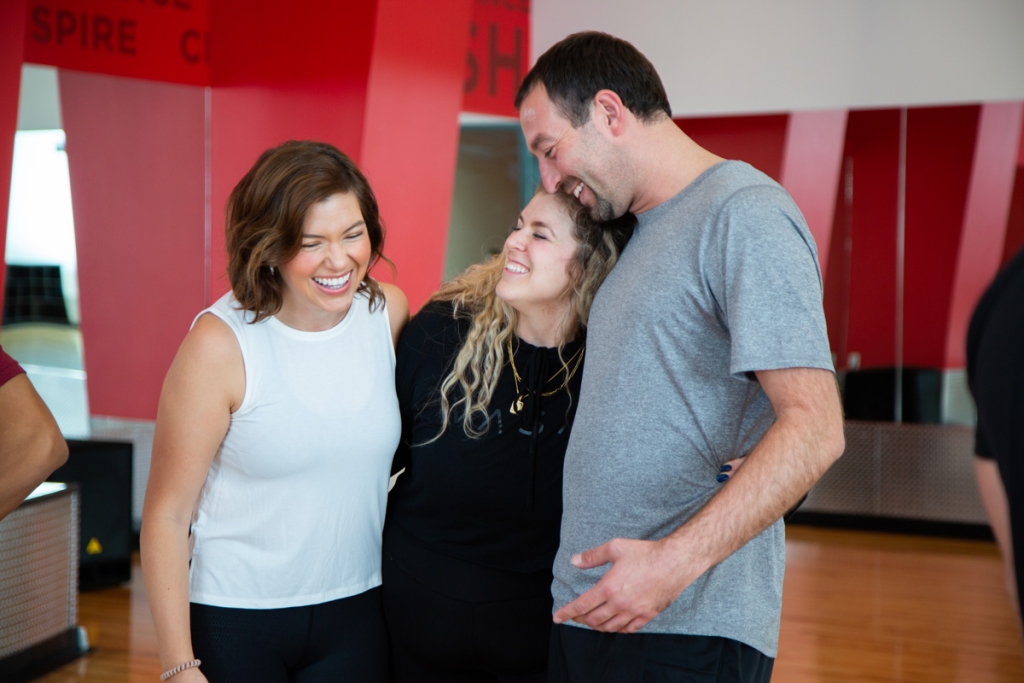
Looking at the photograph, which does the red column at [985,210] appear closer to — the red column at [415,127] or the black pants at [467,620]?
the red column at [415,127]

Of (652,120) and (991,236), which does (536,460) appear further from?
(991,236)

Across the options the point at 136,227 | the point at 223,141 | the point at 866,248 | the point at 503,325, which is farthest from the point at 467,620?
the point at 866,248

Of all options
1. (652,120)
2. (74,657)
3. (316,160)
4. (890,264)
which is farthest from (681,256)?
(890,264)

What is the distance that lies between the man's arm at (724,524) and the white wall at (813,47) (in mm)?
5847

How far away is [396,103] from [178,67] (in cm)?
126

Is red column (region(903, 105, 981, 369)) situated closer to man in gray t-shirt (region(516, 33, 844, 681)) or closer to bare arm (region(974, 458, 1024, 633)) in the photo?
man in gray t-shirt (region(516, 33, 844, 681))

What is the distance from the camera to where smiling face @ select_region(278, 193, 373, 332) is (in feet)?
6.40

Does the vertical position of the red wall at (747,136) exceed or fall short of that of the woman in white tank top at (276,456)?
it exceeds it

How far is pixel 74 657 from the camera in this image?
4176 mm

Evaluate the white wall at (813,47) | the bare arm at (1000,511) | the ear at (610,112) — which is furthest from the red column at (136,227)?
the bare arm at (1000,511)

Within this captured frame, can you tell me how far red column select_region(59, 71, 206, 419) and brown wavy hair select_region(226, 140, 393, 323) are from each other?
3834 millimetres

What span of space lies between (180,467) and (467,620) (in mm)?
650

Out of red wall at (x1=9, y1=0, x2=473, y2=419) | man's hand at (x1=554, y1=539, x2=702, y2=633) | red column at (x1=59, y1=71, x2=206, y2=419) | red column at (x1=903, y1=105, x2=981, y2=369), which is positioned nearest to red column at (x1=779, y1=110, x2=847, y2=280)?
red column at (x1=903, y1=105, x2=981, y2=369)

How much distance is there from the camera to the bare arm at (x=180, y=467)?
5.96 feet
